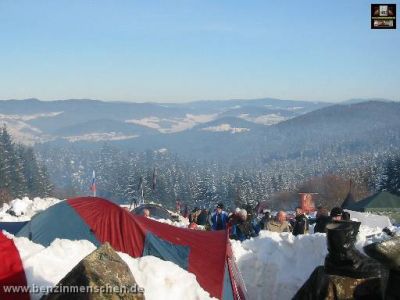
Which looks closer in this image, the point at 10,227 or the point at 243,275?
the point at 243,275

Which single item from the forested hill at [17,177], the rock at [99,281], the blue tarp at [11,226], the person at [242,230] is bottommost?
the forested hill at [17,177]

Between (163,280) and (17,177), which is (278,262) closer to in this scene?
(163,280)

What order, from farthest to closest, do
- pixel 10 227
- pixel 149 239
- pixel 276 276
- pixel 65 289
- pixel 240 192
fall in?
pixel 240 192, pixel 10 227, pixel 276 276, pixel 149 239, pixel 65 289

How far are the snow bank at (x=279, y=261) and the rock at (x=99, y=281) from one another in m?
5.28

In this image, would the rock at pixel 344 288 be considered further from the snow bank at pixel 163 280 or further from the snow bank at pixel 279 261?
the snow bank at pixel 279 261

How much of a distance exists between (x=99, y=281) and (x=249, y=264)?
19.5 feet

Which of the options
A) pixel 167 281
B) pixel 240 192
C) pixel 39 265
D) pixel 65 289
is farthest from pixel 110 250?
pixel 240 192

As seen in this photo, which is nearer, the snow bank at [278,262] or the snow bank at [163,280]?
the snow bank at [163,280]

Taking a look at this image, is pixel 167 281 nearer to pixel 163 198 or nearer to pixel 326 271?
pixel 326 271

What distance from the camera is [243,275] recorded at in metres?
8.98

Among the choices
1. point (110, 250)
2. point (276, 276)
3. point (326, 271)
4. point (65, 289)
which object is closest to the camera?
point (326, 271)

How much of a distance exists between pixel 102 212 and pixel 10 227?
3814 mm

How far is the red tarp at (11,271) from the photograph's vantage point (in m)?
4.81

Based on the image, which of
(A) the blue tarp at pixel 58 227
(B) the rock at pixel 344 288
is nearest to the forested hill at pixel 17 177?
(A) the blue tarp at pixel 58 227
